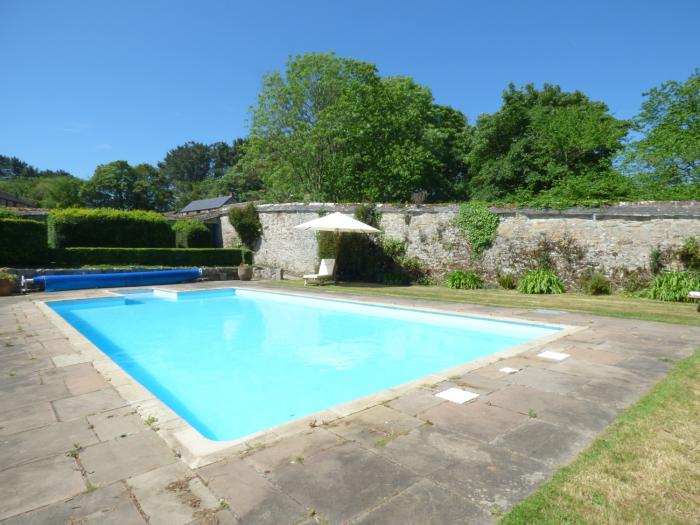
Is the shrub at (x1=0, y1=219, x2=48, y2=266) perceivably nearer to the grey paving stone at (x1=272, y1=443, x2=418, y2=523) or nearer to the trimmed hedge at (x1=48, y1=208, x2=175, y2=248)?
the trimmed hedge at (x1=48, y1=208, x2=175, y2=248)

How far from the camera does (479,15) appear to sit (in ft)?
43.7

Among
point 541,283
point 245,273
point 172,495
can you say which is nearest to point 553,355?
point 172,495

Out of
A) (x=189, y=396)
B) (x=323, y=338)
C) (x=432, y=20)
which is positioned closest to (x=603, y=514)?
(x=189, y=396)

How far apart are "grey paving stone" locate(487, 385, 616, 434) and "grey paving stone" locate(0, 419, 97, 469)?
3214mm

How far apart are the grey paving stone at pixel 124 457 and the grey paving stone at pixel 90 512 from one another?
156mm

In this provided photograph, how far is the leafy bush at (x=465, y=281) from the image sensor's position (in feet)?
40.7

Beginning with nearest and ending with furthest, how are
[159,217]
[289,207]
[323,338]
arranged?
A: [323,338] → [289,207] → [159,217]

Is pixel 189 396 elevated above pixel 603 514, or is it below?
below

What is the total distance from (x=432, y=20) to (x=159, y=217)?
15.3 meters

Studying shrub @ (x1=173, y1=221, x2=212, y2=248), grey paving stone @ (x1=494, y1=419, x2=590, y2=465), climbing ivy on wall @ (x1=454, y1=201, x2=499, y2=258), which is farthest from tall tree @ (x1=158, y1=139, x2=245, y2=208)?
grey paving stone @ (x1=494, y1=419, x2=590, y2=465)

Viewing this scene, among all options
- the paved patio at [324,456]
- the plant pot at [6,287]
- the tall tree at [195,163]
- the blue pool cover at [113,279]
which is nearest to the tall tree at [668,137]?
the paved patio at [324,456]

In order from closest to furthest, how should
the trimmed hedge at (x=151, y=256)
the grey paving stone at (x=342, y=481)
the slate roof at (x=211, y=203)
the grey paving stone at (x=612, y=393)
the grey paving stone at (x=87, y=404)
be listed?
the grey paving stone at (x=342, y=481) → the grey paving stone at (x=87, y=404) → the grey paving stone at (x=612, y=393) → the trimmed hedge at (x=151, y=256) → the slate roof at (x=211, y=203)

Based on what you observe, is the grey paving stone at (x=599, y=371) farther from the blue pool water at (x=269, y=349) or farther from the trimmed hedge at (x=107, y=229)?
the trimmed hedge at (x=107, y=229)

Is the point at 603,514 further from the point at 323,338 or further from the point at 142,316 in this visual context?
the point at 142,316
